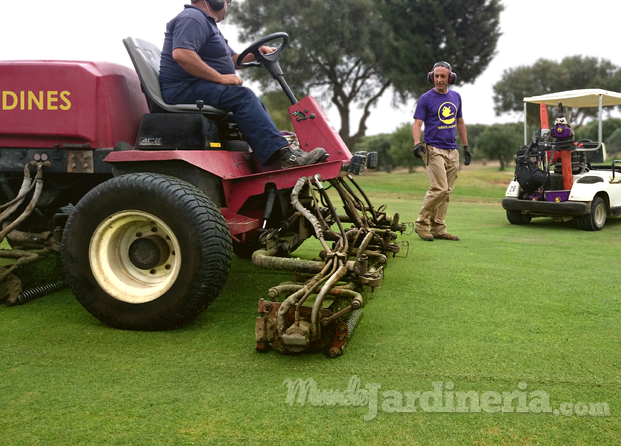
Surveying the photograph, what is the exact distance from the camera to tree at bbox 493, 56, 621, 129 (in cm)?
3609

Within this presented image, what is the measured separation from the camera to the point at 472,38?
1071 inches

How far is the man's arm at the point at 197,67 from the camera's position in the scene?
3.65 m

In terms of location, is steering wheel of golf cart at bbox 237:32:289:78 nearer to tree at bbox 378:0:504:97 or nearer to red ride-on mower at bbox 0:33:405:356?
red ride-on mower at bbox 0:33:405:356

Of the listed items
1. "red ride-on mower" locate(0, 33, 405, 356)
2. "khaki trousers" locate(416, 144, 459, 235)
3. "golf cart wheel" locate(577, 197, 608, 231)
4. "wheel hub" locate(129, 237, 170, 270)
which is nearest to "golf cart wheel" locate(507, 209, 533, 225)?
"golf cart wheel" locate(577, 197, 608, 231)

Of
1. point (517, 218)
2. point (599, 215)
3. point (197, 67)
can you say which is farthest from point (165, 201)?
point (599, 215)

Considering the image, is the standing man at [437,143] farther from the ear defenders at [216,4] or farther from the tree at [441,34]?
the tree at [441,34]

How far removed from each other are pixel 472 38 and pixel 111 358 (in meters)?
28.0

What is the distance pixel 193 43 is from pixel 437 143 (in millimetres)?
3906

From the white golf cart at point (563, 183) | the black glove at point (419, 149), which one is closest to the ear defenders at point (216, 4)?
the black glove at point (419, 149)

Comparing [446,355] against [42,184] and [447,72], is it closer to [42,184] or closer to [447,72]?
[42,184]

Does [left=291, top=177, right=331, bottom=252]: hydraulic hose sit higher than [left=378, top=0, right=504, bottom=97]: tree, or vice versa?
[left=378, top=0, right=504, bottom=97]: tree

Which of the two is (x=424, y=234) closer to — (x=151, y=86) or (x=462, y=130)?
(x=462, y=130)

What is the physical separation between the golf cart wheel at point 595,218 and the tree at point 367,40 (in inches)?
820

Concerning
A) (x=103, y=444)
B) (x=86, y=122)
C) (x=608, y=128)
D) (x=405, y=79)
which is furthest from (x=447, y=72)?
(x=608, y=128)
